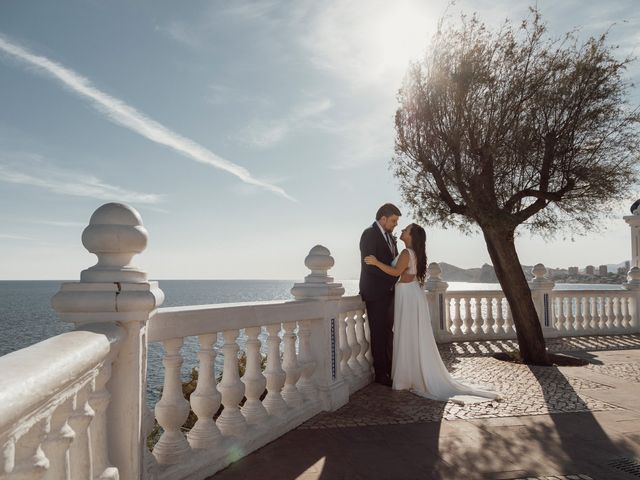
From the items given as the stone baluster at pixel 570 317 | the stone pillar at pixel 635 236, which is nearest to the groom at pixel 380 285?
the stone baluster at pixel 570 317

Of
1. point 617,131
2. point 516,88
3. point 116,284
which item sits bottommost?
point 116,284

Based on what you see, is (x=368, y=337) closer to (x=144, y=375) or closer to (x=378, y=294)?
(x=378, y=294)

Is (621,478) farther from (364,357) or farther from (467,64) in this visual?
(467,64)

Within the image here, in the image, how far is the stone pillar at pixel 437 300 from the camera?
1108cm

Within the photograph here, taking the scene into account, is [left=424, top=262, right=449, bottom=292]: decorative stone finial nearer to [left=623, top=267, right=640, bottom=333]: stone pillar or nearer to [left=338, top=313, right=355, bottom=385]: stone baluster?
[left=338, top=313, right=355, bottom=385]: stone baluster

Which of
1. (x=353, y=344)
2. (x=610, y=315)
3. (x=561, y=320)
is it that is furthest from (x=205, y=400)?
(x=610, y=315)

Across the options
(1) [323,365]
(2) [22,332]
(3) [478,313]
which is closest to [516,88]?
(3) [478,313]

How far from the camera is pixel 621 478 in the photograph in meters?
3.56

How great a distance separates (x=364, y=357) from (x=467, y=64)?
581 centimetres

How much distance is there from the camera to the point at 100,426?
2334mm

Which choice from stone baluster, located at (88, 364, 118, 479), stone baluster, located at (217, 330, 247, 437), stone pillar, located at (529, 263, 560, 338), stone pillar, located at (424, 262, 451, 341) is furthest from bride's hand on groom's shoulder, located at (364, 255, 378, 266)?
stone pillar, located at (529, 263, 560, 338)

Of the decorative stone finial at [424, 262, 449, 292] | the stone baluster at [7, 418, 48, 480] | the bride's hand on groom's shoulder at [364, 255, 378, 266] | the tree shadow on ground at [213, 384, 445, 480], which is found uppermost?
the bride's hand on groom's shoulder at [364, 255, 378, 266]

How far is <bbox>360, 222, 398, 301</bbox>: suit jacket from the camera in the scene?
6.41 metres

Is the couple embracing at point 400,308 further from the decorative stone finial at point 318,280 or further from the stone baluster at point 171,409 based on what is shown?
the stone baluster at point 171,409
